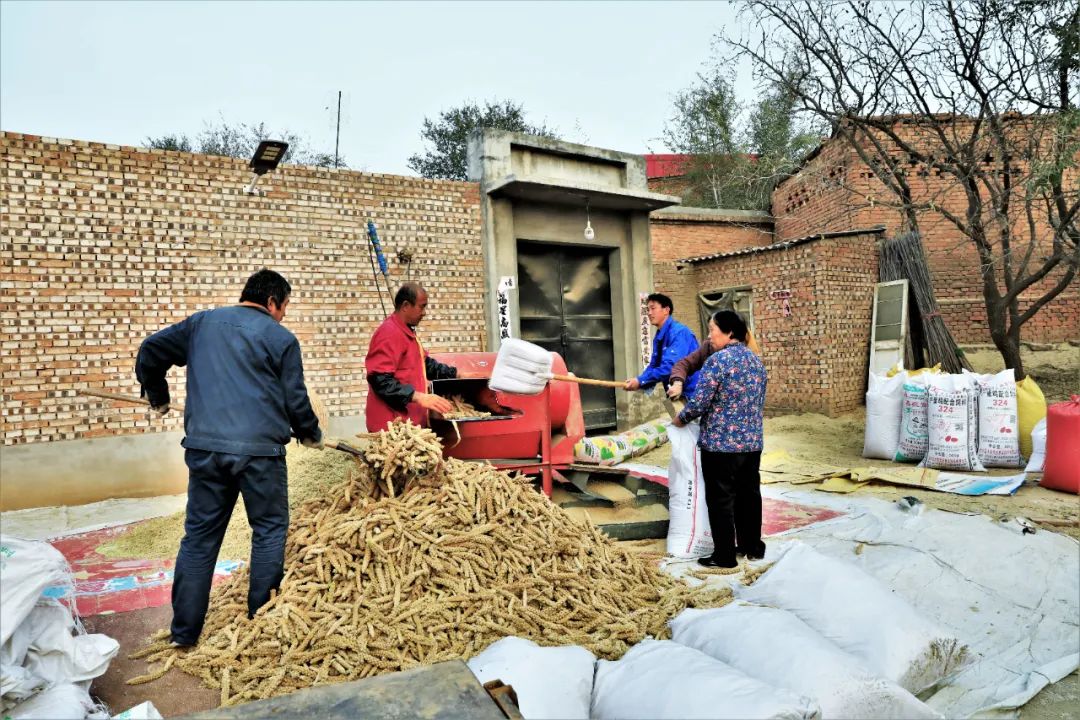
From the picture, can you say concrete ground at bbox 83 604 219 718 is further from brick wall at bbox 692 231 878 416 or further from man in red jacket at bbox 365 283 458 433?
brick wall at bbox 692 231 878 416

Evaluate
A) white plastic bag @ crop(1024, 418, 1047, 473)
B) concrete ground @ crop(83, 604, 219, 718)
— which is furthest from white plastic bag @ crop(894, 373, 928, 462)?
concrete ground @ crop(83, 604, 219, 718)

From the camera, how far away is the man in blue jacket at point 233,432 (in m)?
3.04

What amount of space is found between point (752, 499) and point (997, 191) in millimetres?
6848

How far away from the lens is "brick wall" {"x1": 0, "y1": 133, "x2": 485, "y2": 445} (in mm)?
6379

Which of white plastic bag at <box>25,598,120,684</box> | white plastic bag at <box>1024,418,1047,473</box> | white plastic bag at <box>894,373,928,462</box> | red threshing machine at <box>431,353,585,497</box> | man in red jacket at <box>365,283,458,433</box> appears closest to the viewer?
white plastic bag at <box>25,598,120,684</box>

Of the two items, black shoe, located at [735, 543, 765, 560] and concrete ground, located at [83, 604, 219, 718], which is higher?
concrete ground, located at [83, 604, 219, 718]

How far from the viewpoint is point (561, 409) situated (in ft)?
19.0

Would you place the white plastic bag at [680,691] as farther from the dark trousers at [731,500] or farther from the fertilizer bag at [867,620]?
the dark trousers at [731,500]

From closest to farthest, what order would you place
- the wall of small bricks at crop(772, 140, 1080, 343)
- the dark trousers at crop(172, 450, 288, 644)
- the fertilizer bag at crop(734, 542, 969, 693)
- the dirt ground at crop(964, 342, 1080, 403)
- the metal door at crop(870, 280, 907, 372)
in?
the fertilizer bag at crop(734, 542, 969, 693) < the dark trousers at crop(172, 450, 288, 644) < the dirt ground at crop(964, 342, 1080, 403) < the metal door at crop(870, 280, 907, 372) < the wall of small bricks at crop(772, 140, 1080, 343)

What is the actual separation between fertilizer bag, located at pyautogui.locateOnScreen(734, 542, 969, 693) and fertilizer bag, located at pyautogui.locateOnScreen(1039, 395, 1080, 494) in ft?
13.0

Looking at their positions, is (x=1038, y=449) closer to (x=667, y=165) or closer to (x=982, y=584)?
(x=982, y=584)

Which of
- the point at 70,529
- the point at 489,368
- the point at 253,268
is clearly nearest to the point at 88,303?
the point at 253,268

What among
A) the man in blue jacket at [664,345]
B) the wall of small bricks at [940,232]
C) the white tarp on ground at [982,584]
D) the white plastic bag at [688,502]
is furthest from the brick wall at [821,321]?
the white plastic bag at [688,502]

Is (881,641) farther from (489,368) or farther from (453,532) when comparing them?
(489,368)
